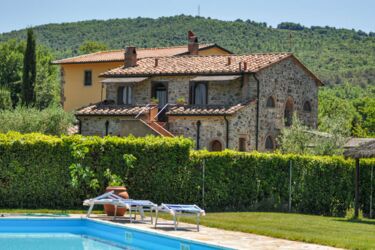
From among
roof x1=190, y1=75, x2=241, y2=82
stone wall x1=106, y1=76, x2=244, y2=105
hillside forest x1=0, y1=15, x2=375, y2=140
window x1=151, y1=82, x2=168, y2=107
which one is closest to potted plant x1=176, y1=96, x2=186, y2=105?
stone wall x1=106, y1=76, x2=244, y2=105

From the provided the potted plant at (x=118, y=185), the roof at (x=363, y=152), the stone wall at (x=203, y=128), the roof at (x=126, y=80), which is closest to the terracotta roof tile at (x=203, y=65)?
the roof at (x=126, y=80)

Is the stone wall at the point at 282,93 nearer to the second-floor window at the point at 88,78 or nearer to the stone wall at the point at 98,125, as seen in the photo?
the stone wall at the point at 98,125

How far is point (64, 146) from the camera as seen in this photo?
23.2 metres

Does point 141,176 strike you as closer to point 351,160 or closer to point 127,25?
point 351,160

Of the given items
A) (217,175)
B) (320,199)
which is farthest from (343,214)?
(217,175)

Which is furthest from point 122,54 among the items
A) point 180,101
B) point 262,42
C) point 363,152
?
point 262,42

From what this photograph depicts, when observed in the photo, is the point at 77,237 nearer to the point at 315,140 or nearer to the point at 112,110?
the point at 315,140

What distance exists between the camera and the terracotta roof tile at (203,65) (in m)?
39.5

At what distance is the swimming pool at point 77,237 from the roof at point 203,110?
17778 mm

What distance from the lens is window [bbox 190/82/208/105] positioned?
133 feet

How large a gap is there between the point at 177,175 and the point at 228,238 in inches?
330

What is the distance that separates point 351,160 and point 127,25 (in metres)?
90.2

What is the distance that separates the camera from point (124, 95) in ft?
143

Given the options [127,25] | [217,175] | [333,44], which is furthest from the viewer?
[127,25]
